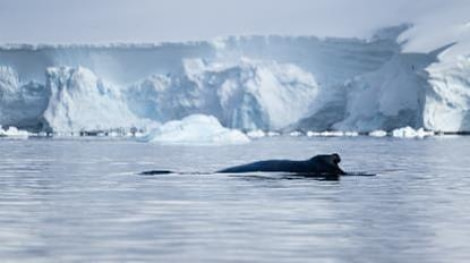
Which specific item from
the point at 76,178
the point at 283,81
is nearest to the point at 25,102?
the point at 283,81

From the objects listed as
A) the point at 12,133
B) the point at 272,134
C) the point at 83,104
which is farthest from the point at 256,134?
the point at 12,133

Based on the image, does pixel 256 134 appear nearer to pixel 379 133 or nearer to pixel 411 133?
pixel 379 133

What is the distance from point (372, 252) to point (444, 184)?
9.25m

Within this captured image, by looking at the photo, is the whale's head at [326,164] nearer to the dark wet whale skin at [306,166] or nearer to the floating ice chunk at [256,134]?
the dark wet whale skin at [306,166]

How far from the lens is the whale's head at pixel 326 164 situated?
18.1 m

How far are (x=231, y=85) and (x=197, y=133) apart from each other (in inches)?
1285

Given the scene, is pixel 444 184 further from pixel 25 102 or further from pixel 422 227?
pixel 25 102

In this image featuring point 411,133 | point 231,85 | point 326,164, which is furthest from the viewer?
point 231,85

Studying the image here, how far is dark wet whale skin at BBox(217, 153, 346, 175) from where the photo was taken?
18.2 meters

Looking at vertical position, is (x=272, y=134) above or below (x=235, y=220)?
above

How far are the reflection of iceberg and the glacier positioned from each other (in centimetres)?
2458

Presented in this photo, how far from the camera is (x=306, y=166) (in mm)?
18594

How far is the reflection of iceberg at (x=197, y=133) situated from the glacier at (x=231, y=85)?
24582mm

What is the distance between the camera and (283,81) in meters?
85.4
